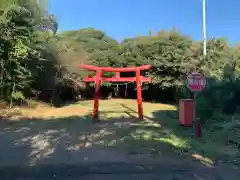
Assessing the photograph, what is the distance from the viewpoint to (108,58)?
29.5m

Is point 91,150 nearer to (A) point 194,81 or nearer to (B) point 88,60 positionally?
(A) point 194,81

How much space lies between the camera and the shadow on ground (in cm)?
740

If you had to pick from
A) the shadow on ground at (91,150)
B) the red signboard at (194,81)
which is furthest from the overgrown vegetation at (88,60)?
the red signboard at (194,81)

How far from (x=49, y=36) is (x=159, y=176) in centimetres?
1693

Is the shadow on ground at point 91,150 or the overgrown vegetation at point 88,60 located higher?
the overgrown vegetation at point 88,60

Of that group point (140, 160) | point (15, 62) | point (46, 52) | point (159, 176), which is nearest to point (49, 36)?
point (46, 52)

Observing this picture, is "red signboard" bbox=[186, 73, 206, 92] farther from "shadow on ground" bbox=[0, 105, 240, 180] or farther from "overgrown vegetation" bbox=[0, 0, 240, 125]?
"overgrown vegetation" bbox=[0, 0, 240, 125]

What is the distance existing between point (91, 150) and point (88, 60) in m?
18.6

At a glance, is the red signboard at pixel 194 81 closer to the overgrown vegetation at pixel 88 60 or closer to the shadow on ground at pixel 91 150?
the shadow on ground at pixel 91 150

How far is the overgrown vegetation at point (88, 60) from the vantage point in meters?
16.8

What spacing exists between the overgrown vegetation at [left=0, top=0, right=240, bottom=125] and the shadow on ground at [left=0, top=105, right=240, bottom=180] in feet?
14.9

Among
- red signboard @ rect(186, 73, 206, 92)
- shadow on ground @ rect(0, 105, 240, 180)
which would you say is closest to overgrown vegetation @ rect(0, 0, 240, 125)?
shadow on ground @ rect(0, 105, 240, 180)

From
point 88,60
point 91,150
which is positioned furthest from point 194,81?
point 88,60

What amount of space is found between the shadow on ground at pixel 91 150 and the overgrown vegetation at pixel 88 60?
14.9 ft
